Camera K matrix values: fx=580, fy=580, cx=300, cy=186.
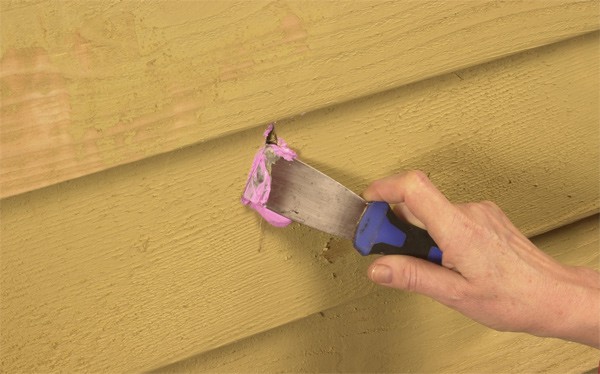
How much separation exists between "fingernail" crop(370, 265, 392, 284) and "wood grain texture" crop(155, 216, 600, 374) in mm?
129

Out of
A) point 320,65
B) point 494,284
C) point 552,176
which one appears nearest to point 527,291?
point 494,284

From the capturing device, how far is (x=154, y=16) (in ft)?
1.61

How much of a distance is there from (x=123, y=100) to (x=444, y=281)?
37cm

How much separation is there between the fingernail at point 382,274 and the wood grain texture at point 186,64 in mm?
186

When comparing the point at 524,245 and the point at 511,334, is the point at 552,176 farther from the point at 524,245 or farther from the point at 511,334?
the point at 511,334

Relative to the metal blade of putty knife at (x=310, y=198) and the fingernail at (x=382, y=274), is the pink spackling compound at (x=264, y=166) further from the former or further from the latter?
the fingernail at (x=382, y=274)

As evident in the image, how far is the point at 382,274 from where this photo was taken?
24.6 inches

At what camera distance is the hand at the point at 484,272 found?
60cm

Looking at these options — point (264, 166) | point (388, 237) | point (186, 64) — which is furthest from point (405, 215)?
point (186, 64)

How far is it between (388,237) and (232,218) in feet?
0.55

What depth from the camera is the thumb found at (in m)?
0.62

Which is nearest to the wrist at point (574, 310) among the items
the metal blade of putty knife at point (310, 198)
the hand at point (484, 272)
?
Answer: the hand at point (484, 272)

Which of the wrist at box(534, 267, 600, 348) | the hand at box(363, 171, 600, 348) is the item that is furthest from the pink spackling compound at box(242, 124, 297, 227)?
the wrist at box(534, 267, 600, 348)

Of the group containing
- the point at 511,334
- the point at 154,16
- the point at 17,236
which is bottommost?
the point at 511,334
